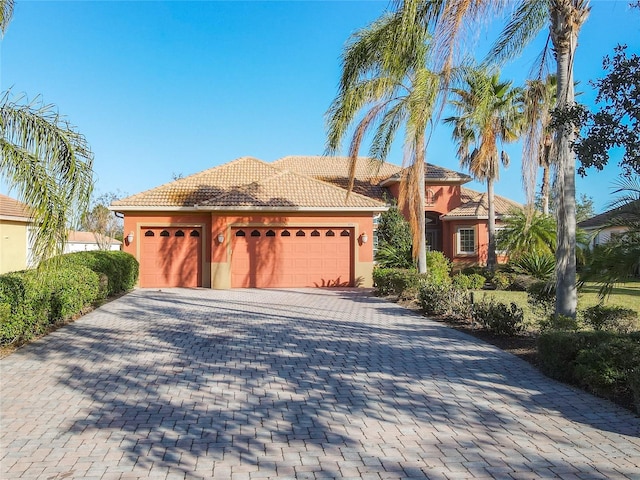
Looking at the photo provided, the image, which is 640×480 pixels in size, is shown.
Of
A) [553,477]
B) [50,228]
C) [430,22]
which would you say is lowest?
[553,477]

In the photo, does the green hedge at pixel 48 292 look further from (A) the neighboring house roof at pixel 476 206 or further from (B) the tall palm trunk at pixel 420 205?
(A) the neighboring house roof at pixel 476 206

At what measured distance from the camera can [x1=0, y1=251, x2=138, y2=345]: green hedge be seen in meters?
7.55

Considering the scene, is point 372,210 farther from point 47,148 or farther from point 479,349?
point 47,148

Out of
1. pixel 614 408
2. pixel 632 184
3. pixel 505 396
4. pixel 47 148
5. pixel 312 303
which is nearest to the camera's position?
pixel 614 408

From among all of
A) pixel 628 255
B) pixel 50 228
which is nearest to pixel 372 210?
pixel 628 255

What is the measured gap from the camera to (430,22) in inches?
388

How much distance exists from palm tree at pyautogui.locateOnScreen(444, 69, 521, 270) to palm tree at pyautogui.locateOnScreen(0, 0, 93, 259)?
13384 millimetres

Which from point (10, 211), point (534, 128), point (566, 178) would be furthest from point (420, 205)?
point (10, 211)

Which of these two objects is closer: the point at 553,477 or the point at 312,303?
the point at 553,477

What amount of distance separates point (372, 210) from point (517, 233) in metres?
7.25

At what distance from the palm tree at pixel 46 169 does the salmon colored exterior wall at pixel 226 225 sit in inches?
473

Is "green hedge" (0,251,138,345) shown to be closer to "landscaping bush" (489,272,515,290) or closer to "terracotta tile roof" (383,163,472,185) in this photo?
"landscaping bush" (489,272,515,290)

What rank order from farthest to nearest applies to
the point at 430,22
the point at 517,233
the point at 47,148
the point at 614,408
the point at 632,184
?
1. the point at 517,233
2. the point at 430,22
3. the point at 47,148
4. the point at 632,184
5. the point at 614,408

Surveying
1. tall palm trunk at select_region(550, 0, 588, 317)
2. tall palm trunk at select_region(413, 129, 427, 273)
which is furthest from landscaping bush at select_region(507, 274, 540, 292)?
tall palm trunk at select_region(550, 0, 588, 317)
